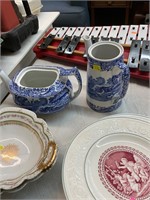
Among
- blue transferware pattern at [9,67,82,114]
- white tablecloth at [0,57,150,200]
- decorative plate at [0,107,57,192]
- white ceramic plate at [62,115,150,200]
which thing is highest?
blue transferware pattern at [9,67,82,114]

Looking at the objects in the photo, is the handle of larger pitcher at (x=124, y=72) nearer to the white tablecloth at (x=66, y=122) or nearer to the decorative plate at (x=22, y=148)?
the white tablecloth at (x=66, y=122)

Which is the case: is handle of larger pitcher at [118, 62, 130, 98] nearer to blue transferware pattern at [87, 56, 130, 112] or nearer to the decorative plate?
blue transferware pattern at [87, 56, 130, 112]

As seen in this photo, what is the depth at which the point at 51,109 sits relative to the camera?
48 centimetres

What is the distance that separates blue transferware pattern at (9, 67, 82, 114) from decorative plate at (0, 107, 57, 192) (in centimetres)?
4

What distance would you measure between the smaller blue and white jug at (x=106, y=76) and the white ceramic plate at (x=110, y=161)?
4cm

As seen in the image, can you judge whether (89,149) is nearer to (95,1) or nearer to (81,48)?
(81,48)

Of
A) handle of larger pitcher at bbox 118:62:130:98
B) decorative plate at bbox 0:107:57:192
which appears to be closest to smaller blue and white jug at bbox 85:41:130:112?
handle of larger pitcher at bbox 118:62:130:98

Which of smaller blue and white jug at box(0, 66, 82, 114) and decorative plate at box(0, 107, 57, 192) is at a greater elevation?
smaller blue and white jug at box(0, 66, 82, 114)

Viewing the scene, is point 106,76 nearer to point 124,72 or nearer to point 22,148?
point 124,72

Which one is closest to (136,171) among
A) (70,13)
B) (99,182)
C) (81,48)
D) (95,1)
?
(99,182)

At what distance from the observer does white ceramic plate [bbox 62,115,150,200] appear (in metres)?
0.36

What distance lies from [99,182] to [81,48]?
401mm

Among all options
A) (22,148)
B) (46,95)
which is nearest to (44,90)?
(46,95)

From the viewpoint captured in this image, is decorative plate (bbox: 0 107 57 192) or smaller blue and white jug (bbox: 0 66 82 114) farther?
smaller blue and white jug (bbox: 0 66 82 114)
